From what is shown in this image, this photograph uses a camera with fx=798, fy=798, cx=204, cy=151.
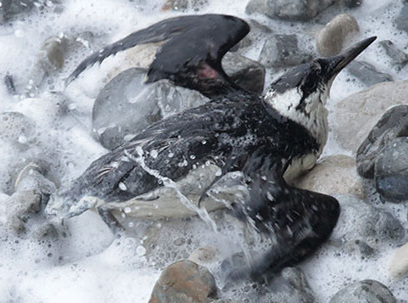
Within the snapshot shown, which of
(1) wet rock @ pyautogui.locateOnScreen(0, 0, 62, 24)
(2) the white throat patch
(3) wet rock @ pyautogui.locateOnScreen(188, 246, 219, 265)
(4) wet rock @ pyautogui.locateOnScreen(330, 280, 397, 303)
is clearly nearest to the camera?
(4) wet rock @ pyautogui.locateOnScreen(330, 280, 397, 303)

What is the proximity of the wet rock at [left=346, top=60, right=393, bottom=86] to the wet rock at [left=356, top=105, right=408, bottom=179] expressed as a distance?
58cm

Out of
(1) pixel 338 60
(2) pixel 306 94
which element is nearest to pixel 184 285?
(2) pixel 306 94

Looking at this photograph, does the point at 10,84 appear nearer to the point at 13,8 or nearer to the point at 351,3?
the point at 13,8

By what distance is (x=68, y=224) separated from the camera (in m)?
3.64

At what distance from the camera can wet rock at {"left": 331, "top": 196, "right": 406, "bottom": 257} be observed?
10.3 feet

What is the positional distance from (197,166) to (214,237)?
36 centimetres

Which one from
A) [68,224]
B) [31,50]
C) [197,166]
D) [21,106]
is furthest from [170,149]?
[31,50]

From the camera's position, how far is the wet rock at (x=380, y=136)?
3.36 meters

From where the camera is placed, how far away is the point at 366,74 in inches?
162

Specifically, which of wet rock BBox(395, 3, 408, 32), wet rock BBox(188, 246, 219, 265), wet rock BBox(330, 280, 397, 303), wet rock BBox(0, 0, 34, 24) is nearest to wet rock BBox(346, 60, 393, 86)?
wet rock BBox(395, 3, 408, 32)

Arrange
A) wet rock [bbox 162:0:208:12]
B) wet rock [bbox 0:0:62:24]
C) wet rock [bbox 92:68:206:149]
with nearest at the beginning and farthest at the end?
wet rock [bbox 92:68:206:149], wet rock [bbox 162:0:208:12], wet rock [bbox 0:0:62:24]

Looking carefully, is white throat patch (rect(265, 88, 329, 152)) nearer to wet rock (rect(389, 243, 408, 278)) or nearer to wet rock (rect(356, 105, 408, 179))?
wet rock (rect(356, 105, 408, 179))

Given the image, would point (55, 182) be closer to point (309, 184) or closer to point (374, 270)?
point (309, 184)

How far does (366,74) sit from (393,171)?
103cm
